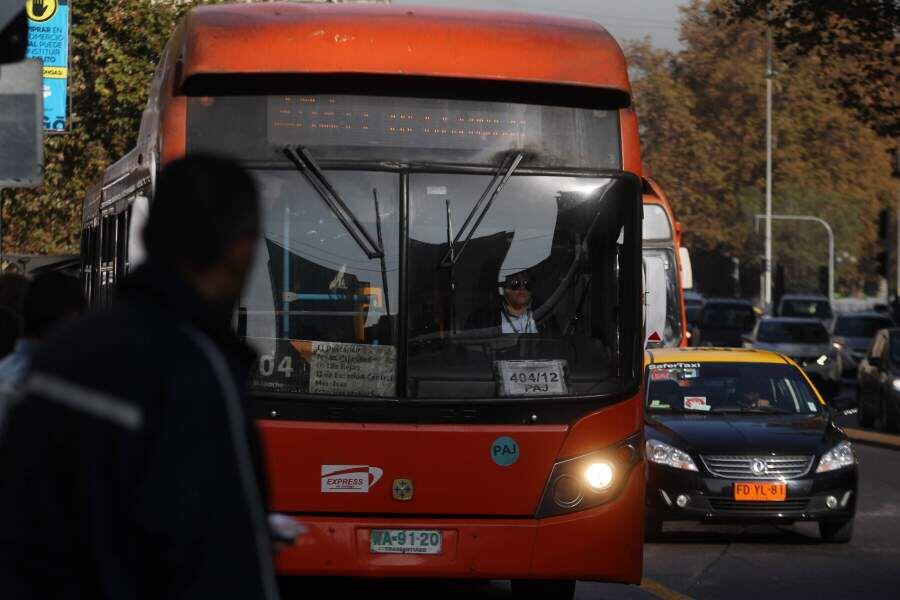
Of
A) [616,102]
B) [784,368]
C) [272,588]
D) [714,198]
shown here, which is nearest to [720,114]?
[714,198]

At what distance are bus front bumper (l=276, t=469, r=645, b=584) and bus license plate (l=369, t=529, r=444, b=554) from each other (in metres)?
0.02

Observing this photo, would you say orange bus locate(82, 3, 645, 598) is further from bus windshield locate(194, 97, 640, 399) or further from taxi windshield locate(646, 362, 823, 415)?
taxi windshield locate(646, 362, 823, 415)

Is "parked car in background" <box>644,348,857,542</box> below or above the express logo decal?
below

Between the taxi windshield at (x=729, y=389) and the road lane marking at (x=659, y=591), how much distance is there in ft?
10.9

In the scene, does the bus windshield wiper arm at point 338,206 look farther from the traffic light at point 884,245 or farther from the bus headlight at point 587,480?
the traffic light at point 884,245

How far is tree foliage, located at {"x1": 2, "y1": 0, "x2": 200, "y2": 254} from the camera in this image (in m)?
28.3

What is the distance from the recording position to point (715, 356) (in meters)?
15.2

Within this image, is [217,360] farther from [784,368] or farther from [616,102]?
[784,368]

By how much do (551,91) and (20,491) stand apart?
6.13 metres

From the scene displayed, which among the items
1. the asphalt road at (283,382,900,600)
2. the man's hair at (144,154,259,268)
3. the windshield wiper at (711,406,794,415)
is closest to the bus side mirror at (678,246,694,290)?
the asphalt road at (283,382,900,600)

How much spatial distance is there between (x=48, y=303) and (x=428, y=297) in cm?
254

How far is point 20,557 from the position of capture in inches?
118

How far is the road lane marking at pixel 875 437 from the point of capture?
2392 cm

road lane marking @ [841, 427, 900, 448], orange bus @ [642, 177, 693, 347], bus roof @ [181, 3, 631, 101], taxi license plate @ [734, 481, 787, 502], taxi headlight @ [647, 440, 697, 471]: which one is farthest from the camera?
road lane marking @ [841, 427, 900, 448]
